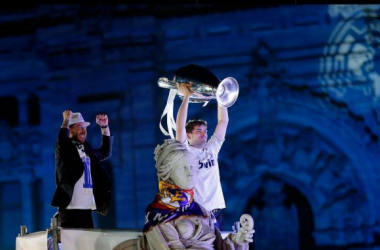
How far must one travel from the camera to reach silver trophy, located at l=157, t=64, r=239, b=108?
448 cm

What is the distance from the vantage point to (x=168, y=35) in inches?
276

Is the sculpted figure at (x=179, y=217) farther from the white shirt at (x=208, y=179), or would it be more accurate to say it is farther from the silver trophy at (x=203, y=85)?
the white shirt at (x=208, y=179)

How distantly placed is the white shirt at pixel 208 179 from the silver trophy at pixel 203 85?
0.38m

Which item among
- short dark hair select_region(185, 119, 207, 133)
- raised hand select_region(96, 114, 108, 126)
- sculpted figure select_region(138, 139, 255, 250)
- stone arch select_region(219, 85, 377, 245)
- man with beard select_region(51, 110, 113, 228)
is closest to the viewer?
sculpted figure select_region(138, 139, 255, 250)

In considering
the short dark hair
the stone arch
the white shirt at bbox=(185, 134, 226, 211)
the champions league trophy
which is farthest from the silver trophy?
the stone arch

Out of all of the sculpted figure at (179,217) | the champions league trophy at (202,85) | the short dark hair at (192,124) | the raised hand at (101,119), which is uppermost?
the champions league trophy at (202,85)

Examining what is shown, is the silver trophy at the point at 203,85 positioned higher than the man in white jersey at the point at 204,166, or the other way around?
the silver trophy at the point at 203,85

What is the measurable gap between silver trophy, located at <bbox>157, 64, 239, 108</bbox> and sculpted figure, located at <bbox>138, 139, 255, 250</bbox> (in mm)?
1118

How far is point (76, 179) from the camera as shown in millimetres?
4531

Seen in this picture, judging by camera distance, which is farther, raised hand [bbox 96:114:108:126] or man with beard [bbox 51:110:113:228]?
raised hand [bbox 96:114:108:126]

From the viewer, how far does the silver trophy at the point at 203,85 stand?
448 cm

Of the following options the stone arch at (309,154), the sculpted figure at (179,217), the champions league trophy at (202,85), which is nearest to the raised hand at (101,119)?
the champions league trophy at (202,85)

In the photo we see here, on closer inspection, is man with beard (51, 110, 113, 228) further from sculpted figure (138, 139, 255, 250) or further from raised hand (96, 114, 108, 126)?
sculpted figure (138, 139, 255, 250)

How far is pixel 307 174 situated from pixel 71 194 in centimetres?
323
